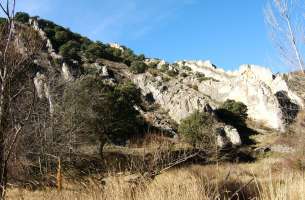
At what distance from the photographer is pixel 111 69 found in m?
50.5

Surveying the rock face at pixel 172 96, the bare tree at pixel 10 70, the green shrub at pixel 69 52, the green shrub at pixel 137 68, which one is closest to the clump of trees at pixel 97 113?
the rock face at pixel 172 96

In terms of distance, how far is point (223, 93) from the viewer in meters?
58.8

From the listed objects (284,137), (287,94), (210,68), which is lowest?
(284,137)

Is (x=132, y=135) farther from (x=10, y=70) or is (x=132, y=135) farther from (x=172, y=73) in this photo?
(x=172, y=73)

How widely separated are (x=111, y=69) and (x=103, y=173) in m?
44.3

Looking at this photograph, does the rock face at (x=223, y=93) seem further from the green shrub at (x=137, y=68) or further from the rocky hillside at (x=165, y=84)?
the green shrub at (x=137, y=68)

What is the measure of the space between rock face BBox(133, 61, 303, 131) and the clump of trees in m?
14.0

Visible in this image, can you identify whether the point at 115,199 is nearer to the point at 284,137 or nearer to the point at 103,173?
the point at 103,173

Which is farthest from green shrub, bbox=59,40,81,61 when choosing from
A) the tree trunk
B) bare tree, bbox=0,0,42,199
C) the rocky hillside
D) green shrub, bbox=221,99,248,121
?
the tree trunk

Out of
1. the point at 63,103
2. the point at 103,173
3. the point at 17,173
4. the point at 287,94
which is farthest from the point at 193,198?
the point at 287,94

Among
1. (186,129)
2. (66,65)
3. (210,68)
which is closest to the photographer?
(186,129)

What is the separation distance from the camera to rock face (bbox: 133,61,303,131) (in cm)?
4556

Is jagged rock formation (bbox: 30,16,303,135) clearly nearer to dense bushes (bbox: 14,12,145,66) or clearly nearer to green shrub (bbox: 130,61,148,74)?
green shrub (bbox: 130,61,148,74)

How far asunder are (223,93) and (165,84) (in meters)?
12.9
